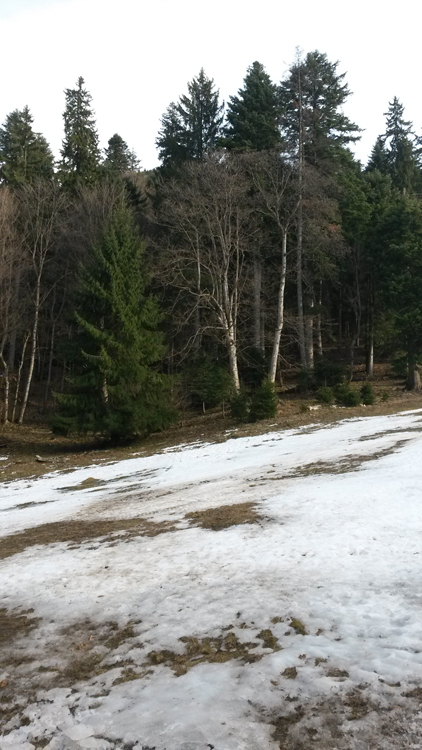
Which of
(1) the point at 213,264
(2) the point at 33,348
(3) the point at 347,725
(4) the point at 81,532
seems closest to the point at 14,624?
(4) the point at 81,532

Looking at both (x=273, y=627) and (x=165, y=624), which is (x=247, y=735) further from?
(x=165, y=624)

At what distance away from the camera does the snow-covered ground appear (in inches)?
128

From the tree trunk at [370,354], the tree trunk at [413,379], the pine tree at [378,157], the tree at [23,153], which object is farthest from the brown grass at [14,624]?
the pine tree at [378,157]

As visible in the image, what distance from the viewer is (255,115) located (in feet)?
98.7

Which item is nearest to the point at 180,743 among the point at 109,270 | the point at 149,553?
the point at 149,553

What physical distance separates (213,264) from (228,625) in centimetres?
2142

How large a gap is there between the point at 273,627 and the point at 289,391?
80.6 ft

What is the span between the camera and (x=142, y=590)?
570cm

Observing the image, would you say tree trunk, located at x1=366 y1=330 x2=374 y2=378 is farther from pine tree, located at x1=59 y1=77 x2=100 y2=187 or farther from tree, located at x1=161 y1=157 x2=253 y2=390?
pine tree, located at x1=59 y1=77 x2=100 y2=187

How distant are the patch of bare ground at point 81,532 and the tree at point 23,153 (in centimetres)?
3614

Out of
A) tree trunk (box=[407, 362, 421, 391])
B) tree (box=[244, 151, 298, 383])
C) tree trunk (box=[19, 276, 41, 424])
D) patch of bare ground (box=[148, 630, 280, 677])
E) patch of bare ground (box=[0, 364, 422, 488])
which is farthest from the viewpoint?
tree trunk (box=[19, 276, 41, 424])

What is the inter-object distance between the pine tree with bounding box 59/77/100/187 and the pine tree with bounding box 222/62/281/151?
11.2 meters

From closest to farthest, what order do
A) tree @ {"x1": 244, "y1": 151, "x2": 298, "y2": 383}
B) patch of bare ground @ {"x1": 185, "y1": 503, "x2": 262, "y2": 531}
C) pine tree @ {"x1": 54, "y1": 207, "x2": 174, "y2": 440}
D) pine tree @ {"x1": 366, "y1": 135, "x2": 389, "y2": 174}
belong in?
patch of bare ground @ {"x1": 185, "y1": 503, "x2": 262, "y2": 531}
pine tree @ {"x1": 54, "y1": 207, "x2": 174, "y2": 440}
tree @ {"x1": 244, "y1": 151, "x2": 298, "y2": 383}
pine tree @ {"x1": 366, "y1": 135, "x2": 389, "y2": 174}

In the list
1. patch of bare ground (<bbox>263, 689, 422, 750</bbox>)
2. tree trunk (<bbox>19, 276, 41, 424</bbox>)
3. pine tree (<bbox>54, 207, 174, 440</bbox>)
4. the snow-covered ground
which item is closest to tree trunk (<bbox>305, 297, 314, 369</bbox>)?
pine tree (<bbox>54, 207, 174, 440</bbox>)
